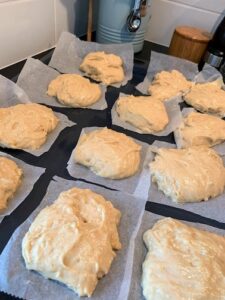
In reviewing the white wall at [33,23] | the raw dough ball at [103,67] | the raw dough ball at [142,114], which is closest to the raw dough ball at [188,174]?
the raw dough ball at [142,114]

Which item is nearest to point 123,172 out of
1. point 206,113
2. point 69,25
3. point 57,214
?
point 57,214

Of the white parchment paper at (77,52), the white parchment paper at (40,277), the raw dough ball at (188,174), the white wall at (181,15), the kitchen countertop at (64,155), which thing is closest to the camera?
the white parchment paper at (40,277)

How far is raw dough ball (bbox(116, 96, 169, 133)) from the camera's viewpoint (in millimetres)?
1021

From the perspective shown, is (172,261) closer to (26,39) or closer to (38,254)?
(38,254)

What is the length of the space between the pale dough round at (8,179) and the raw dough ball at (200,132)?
524 mm

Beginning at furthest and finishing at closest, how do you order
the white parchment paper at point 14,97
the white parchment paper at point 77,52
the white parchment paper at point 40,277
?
the white parchment paper at point 77,52, the white parchment paper at point 14,97, the white parchment paper at point 40,277

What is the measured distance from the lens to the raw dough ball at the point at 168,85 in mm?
1168

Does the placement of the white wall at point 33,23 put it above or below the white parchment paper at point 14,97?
above

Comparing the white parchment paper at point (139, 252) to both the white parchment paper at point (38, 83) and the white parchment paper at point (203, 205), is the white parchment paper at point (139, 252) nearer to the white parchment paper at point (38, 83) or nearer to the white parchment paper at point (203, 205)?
the white parchment paper at point (203, 205)

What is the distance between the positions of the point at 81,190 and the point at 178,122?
0.49 m

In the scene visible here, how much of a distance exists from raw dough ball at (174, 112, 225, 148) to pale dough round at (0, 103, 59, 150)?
0.42m

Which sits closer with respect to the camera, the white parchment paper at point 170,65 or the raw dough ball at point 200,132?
the raw dough ball at point 200,132

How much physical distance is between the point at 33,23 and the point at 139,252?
3.08 feet

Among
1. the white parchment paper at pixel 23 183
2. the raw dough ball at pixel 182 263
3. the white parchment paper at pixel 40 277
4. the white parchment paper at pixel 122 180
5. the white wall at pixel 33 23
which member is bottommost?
the white parchment paper at pixel 122 180
